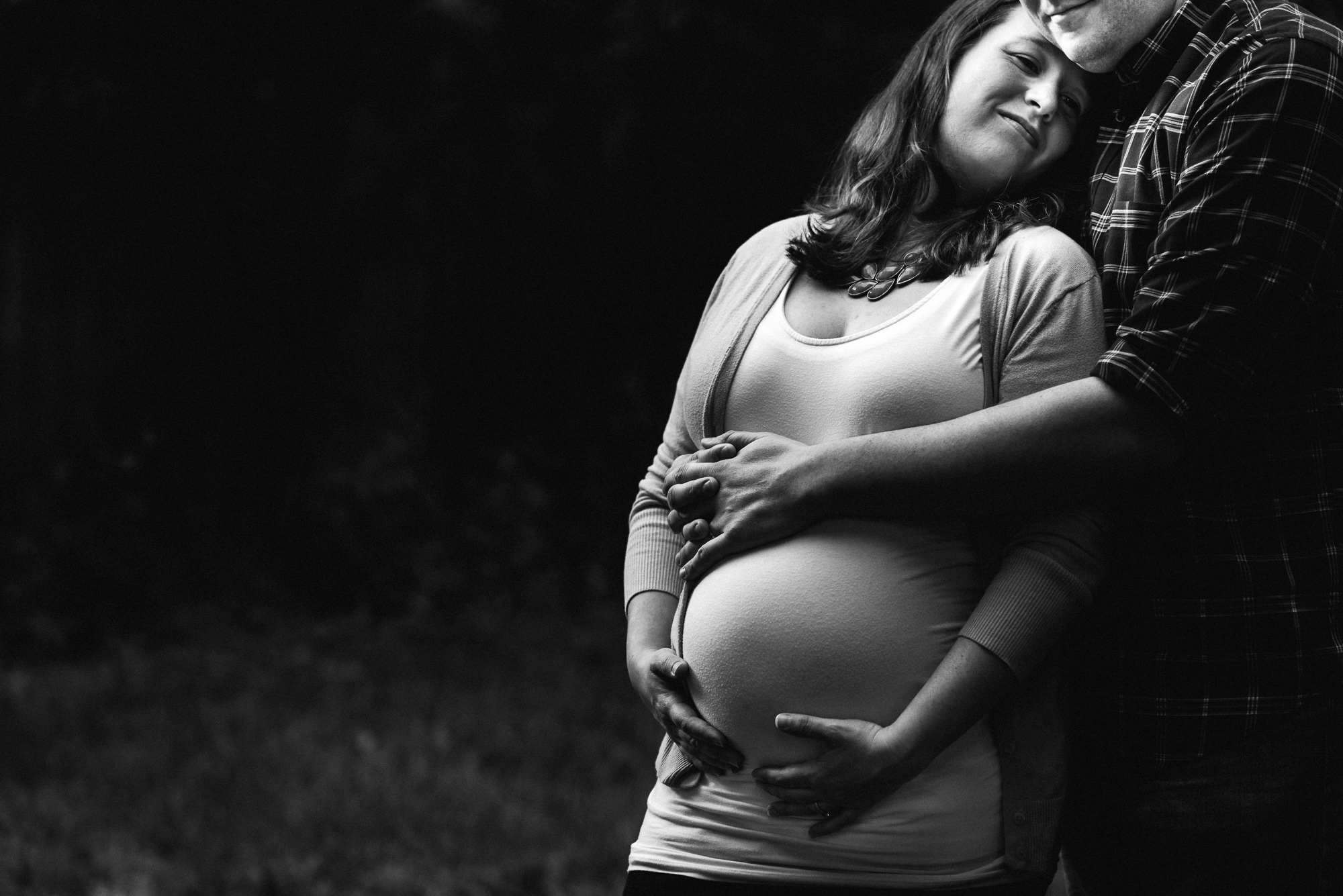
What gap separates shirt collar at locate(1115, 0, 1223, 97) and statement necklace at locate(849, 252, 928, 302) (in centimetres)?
34

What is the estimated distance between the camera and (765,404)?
5.92 ft

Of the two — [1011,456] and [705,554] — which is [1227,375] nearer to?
[1011,456]

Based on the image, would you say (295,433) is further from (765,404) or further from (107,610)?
(765,404)

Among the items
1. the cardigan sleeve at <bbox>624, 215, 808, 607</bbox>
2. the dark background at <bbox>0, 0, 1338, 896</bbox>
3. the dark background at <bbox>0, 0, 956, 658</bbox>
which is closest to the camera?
the cardigan sleeve at <bbox>624, 215, 808, 607</bbox>

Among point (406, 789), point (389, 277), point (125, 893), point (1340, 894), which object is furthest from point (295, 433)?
point (1340, 894)

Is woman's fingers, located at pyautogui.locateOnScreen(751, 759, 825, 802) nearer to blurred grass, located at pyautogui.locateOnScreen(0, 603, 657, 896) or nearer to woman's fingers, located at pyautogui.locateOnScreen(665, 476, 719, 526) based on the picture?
woman's fingers, located at pyautogui.locateOnScreen(665, 476, 719, 526)

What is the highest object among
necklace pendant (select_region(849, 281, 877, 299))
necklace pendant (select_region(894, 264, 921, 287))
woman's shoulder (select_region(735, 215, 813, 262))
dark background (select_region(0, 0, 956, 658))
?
woman's shoulder (select_region(735, 215, 813, 262))

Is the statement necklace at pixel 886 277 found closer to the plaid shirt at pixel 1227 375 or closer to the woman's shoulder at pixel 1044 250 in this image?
the woman's shoulder at pixel 1044 250

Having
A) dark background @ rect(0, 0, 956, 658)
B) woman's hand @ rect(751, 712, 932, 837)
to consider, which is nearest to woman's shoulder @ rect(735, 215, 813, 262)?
woman's hand @ rect(751, 712, 932, 837)

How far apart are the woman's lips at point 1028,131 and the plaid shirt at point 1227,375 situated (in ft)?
0.36

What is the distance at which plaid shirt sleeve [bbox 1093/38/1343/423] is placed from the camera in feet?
5.04

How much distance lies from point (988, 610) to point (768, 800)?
344mm

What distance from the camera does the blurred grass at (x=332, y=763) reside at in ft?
12.4

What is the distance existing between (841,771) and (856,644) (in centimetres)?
15
